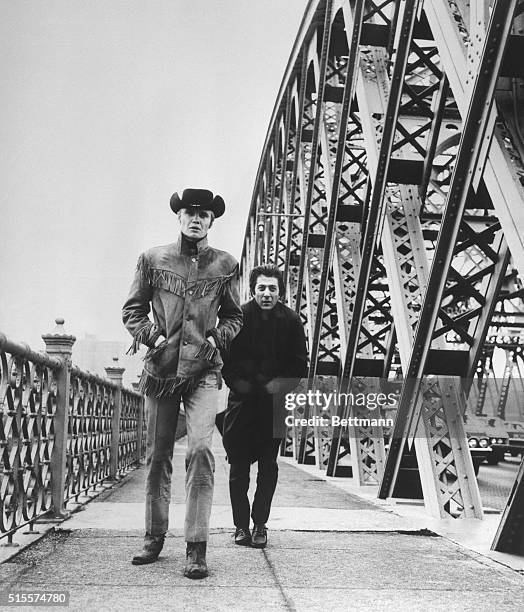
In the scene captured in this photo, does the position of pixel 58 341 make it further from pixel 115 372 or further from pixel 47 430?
pixel 115 372

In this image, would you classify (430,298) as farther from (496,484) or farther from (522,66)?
(496,484)

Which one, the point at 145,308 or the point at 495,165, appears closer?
the point at 145,308

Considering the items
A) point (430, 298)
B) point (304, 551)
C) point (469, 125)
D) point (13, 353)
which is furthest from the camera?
point (430, 298)

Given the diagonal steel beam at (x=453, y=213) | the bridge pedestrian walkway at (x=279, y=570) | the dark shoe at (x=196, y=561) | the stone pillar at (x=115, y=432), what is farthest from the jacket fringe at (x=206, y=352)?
the stone pillar at (x=115, y=432)

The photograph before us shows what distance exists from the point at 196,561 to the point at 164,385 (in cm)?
92

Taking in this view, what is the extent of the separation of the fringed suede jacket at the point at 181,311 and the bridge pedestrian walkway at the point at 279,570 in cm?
98

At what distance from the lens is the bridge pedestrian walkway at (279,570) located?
3084 mm

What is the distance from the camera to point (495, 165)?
5141 millimetres

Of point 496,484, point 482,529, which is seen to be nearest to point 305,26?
point 496,484

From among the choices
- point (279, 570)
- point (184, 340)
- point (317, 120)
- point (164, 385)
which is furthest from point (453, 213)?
point (317, 120)

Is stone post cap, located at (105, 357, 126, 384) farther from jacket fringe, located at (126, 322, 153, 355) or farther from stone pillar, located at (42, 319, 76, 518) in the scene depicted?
jacket fringe, located at (126, 322, 153, 355)

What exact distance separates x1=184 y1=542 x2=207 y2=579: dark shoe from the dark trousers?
1.02 meters

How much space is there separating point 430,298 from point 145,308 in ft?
10.7

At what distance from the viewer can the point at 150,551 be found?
3.73 m
